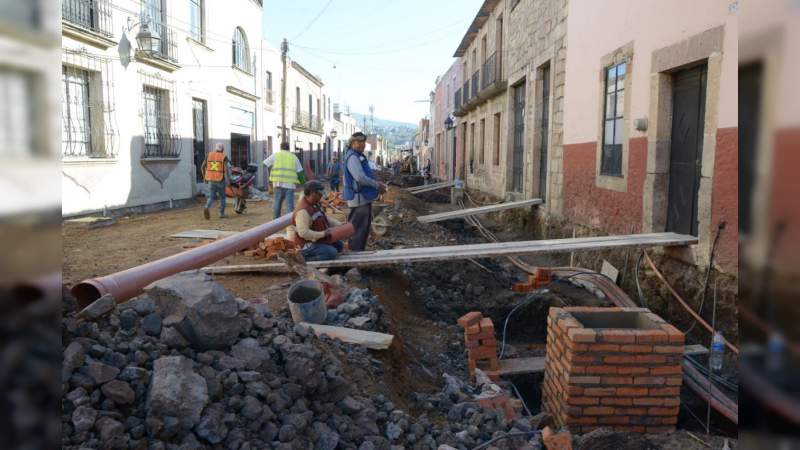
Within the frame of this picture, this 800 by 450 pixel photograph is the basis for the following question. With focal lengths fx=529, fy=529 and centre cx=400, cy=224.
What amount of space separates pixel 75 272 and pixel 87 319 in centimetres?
368

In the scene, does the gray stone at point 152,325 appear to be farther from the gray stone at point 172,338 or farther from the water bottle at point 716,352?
the water bottle at point 716,352

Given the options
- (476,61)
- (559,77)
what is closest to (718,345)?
(559,77)

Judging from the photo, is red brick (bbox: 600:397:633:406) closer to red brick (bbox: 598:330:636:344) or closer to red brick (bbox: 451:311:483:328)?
red brick (bbox: 598:330:636:344)

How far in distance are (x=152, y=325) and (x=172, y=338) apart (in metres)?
0.23

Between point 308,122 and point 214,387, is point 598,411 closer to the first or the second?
point 214,387

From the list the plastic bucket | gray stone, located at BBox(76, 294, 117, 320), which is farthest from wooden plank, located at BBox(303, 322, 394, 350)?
gray stone, located at BBox(76, 294, 117, 320)

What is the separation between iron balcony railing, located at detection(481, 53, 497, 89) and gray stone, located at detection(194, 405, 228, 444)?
1487 cm

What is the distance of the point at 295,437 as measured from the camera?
261cm

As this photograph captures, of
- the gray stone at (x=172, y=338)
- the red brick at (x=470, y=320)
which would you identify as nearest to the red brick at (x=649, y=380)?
the red brick at (x=470, y=320)

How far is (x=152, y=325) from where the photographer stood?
297cm

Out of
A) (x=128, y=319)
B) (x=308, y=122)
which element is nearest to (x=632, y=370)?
(x=128, y=319)

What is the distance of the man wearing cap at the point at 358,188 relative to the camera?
21.4ft

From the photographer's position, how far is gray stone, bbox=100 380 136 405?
233 centimetres

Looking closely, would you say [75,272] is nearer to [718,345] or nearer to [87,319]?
[87,319]
